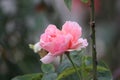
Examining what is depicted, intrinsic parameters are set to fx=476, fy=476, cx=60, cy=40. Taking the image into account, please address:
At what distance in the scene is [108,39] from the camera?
107 inches

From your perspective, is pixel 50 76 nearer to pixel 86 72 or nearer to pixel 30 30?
pixel 86 72

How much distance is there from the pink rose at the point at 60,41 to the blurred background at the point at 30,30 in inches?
42.2

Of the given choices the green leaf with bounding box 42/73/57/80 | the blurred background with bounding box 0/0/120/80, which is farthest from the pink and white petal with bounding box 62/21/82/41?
the blurred background with bounding box 0/0/120/80

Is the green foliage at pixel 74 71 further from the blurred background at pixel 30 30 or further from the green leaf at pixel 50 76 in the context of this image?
the blurred background at pixel 30 30

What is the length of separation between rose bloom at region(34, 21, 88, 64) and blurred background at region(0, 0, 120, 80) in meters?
1.07

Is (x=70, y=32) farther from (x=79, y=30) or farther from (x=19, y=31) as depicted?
Answer: (x=19, y=31)

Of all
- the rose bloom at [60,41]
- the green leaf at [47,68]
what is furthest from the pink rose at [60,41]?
the green leaf at [47,68]

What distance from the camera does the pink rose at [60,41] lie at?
905 millimetres

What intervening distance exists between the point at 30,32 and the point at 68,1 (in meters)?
1.57

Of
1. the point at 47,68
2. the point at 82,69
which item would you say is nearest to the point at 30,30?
the point at 47,68

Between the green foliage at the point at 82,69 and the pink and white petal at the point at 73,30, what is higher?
the pink and white petal at the point at 73,30

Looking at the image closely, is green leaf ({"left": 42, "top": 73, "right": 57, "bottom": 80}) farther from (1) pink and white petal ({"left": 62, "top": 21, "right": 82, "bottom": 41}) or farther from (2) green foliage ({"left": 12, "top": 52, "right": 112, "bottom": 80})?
(1) pink and white petal ({"left": 62, "top": 21, "right": 82, "bottom": 41})

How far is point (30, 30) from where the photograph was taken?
2.48m

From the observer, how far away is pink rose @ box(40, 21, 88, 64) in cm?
91
